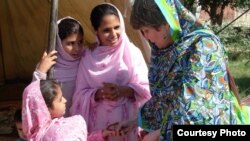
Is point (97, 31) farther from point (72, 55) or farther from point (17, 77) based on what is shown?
point (17, 77)

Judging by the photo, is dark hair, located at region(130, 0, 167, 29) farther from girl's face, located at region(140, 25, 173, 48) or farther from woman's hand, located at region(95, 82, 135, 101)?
woman's hand, located at region(95, 82, 135, 101)

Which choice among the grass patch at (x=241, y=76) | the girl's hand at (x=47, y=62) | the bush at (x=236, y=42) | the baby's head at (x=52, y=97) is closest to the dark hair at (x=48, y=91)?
the baby's head at (x=52, y=97)

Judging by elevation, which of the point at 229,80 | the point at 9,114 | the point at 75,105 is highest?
the point at 229,80

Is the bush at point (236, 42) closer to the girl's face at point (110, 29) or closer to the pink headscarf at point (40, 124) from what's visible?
the girl's face at point (110, 29)

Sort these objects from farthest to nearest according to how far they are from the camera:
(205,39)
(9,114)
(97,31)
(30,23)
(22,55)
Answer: (22,55) → (30,23) → (9,114) → (97,31) → (205,39)

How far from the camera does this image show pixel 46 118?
251 cm

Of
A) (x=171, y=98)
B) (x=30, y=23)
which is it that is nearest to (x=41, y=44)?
(x=30, y=23)

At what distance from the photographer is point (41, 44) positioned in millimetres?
6758

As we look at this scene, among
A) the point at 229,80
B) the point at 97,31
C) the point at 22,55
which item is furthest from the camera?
the point at 22,55

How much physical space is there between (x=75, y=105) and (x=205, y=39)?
1273 millimetres

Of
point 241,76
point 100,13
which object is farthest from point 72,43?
point 241,76

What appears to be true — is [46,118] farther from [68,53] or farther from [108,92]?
[68,53]

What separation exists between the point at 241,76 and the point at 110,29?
6.61 m

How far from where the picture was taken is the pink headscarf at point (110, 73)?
3.18 metres
